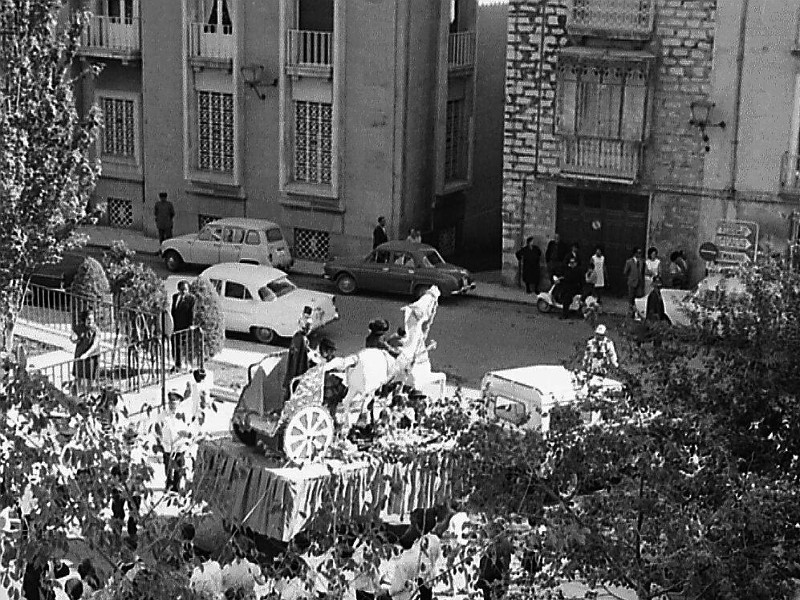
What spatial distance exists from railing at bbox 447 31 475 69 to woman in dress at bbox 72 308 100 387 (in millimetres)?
13590

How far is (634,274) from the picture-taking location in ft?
94.3

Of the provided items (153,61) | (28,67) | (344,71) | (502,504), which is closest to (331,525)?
(502,504)

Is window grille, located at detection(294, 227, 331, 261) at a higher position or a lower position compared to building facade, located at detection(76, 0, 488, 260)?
lower

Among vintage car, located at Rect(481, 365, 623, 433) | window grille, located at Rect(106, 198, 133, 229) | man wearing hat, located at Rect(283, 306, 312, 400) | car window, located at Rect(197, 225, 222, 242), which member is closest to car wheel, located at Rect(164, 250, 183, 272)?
car window, located at Rect(197, 225, 222, 242)

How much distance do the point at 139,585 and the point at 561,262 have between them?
67.3 ft

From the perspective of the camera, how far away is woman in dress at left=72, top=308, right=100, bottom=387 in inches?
852

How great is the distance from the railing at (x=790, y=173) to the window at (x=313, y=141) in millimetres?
9361

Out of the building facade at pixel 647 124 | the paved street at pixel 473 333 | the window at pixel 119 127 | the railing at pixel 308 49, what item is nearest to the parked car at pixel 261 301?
the paved street at pixel 473 333

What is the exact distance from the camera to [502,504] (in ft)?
40.1

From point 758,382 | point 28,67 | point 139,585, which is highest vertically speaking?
point 28,67

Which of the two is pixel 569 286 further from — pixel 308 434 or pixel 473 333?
pixel 308 434

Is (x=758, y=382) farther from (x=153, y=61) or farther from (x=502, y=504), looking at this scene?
(x=153, y=61)

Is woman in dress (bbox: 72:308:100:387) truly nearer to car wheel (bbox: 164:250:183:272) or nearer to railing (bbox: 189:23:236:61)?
car wheel (bbox: 164:250:183:272)

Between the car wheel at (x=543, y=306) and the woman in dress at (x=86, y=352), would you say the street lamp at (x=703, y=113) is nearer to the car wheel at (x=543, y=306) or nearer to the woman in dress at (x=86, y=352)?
the car wheel at (x=543, y=306)
